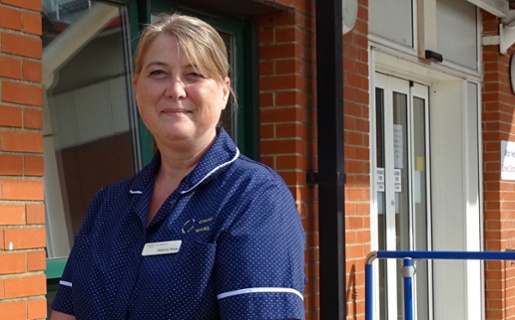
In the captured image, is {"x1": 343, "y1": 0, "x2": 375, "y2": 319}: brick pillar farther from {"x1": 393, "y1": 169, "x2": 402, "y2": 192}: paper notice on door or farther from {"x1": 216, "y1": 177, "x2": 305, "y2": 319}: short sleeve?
{"x1": 216, "y1": 177, "x2": 305, "y2": 319}: short sleeve

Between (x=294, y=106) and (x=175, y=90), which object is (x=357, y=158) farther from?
(x=175, y=90)

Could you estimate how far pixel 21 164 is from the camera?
3.57 metres

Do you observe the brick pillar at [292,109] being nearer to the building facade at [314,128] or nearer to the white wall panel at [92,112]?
the building facade at [314,128]

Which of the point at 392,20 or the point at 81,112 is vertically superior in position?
the point at 392,20

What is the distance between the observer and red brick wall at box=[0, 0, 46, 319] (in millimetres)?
3510

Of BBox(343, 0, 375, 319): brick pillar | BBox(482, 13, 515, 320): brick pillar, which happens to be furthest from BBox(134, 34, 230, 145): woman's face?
BBox(482, 13, 515, 320): brick pillar

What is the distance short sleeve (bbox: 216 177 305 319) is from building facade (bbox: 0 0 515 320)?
1339 mm

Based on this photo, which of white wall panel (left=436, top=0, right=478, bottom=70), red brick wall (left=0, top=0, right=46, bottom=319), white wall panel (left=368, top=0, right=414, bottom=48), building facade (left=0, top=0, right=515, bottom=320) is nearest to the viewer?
red brick wall (left=0, top=0, right=46, bottom=319)

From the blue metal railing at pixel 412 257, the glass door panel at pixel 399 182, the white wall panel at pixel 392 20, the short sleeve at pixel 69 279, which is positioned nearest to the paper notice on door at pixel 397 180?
the glass door panel at pixel 399 182

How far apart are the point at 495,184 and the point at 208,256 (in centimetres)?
682

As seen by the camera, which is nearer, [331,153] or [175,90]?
[175,90]

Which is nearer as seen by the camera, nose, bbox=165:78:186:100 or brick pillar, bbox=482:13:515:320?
nose, bbox=165:78:186:100

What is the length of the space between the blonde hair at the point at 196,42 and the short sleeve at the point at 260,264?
0.95ft

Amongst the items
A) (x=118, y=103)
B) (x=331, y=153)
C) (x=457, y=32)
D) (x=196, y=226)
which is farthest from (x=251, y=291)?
(x=457, y=32)
